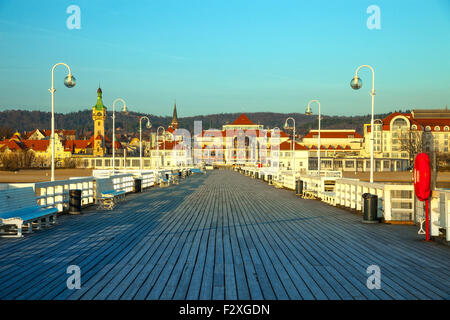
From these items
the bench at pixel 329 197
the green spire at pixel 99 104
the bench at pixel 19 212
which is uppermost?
the green spire at pixel 99 104

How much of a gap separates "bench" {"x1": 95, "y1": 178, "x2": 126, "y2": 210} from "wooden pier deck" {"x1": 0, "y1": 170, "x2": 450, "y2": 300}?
103 inches

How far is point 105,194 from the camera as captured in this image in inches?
648

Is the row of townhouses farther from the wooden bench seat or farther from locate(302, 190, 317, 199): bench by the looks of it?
locate(302, 190, 317, 199): bench

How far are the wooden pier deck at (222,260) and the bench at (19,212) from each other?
368 millimetres

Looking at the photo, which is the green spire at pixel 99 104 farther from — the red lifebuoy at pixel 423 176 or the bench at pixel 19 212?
the red lifebuoy at pixel 423 176

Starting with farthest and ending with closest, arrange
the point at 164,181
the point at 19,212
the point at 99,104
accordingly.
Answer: the point at 99,104 → the point at 164,181 → the point at 19,212

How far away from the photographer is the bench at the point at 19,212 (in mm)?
9884

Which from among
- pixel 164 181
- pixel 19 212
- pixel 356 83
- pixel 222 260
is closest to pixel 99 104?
pixel 164 181

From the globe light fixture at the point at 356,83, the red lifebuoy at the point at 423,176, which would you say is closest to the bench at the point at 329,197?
the globe light fixture at the point at 356,83

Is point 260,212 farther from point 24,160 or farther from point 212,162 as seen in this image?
point 212,162

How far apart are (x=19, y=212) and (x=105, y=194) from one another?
597 centimetres

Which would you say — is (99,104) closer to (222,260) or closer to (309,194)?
(309,194)
